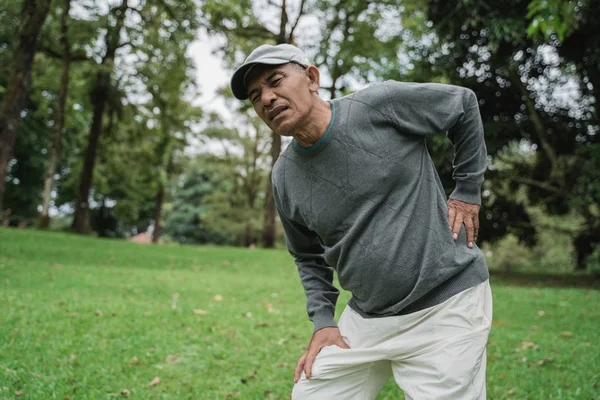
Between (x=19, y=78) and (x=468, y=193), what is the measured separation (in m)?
9.76

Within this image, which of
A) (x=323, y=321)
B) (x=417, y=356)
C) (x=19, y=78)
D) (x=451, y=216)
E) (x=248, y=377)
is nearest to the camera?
(x=417, y=356)

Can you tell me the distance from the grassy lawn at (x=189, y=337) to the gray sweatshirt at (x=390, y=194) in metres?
2.48

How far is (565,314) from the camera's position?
7855 millimetres

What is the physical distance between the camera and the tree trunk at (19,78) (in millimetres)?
9492

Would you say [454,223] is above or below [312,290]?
above

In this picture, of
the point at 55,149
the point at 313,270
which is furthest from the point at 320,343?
the point at 55,149

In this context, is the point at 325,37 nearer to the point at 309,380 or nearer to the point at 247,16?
the point at 247,16

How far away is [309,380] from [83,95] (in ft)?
70.2

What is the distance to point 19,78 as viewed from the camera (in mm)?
9586

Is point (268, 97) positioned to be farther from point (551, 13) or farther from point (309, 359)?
point (551, 13)

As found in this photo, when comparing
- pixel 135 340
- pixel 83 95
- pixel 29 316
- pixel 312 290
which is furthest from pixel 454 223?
pixel 83 95

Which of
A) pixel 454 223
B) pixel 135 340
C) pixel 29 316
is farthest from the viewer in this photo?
pixel 29 316

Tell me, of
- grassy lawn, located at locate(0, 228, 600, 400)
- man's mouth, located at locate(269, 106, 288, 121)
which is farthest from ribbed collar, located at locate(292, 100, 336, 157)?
grassy lawn, located at locate(0, 228, 600, 400)

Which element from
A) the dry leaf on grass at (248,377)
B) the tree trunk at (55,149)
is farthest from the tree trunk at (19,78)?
the tree trunk at (55,149)
